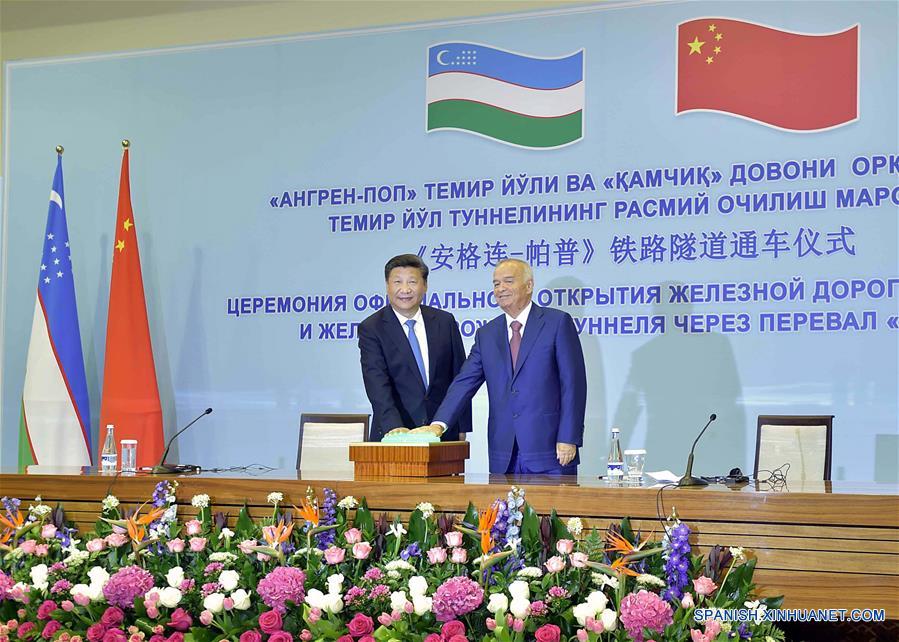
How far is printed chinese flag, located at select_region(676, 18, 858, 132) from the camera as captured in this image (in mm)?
5242

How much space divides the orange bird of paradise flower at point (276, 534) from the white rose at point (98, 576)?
407 mm

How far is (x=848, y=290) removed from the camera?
5145mm

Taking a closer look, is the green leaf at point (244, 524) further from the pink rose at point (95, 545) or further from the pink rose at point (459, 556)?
the pink rose at point (459, 556)

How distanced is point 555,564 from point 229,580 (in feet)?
2.56

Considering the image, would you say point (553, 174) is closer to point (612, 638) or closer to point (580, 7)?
point (580, 7)

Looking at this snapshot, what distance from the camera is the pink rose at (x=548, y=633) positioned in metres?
2.31

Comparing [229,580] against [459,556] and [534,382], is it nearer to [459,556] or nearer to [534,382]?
[459,556]

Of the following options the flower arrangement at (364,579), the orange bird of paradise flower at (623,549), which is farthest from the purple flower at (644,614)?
the orange bird of paradise flower at (623,549)

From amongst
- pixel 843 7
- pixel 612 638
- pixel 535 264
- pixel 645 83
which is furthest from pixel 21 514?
pixel 843 7

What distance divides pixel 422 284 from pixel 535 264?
4.75 ft

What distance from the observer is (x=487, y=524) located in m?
2.55

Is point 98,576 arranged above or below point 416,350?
below

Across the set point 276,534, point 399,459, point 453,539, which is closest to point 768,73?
point 399,459

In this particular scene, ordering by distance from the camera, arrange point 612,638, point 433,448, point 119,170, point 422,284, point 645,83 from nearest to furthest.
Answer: point 612,638 < point 433,448 < point 422,284 < point 645,83 < point 119,170
